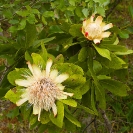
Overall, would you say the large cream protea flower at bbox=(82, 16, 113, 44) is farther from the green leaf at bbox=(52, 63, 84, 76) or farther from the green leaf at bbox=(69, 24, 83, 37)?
the green leaf at bbox=(52, 63, 84, 76)

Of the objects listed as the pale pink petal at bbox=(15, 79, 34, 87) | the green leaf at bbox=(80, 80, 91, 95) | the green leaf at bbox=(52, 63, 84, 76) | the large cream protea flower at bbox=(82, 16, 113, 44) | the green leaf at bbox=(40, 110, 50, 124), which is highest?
the large cream protea flower at bbox=(82, 16, 113, 44)

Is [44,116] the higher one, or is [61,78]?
[61,78]

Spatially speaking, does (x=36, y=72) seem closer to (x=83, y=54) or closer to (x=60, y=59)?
(x=60, y=59)

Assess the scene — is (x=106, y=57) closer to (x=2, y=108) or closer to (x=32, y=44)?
(x=32, y=44)

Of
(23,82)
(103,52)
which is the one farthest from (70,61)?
(23,82)

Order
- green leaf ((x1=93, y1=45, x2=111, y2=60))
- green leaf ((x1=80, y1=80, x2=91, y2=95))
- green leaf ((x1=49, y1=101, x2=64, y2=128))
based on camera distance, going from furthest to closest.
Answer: green leaf ((x1=80, y1=80, x2=91, y2=95)) < green leaf ((x1=93, y1=45, x2=111, y2=60)) < green leaf ((x1=49, y1=101, x2=64, y2=128))

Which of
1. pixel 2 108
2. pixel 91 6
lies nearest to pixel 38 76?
pixel 91 6

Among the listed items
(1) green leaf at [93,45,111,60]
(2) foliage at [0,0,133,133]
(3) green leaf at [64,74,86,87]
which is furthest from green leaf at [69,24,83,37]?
(3) green leaf at [64,74,86,87]

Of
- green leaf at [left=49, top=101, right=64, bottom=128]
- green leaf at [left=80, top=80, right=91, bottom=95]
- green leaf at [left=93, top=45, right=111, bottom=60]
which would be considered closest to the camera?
green leaf at [left=49, top=101, right=64, bottom=128]
